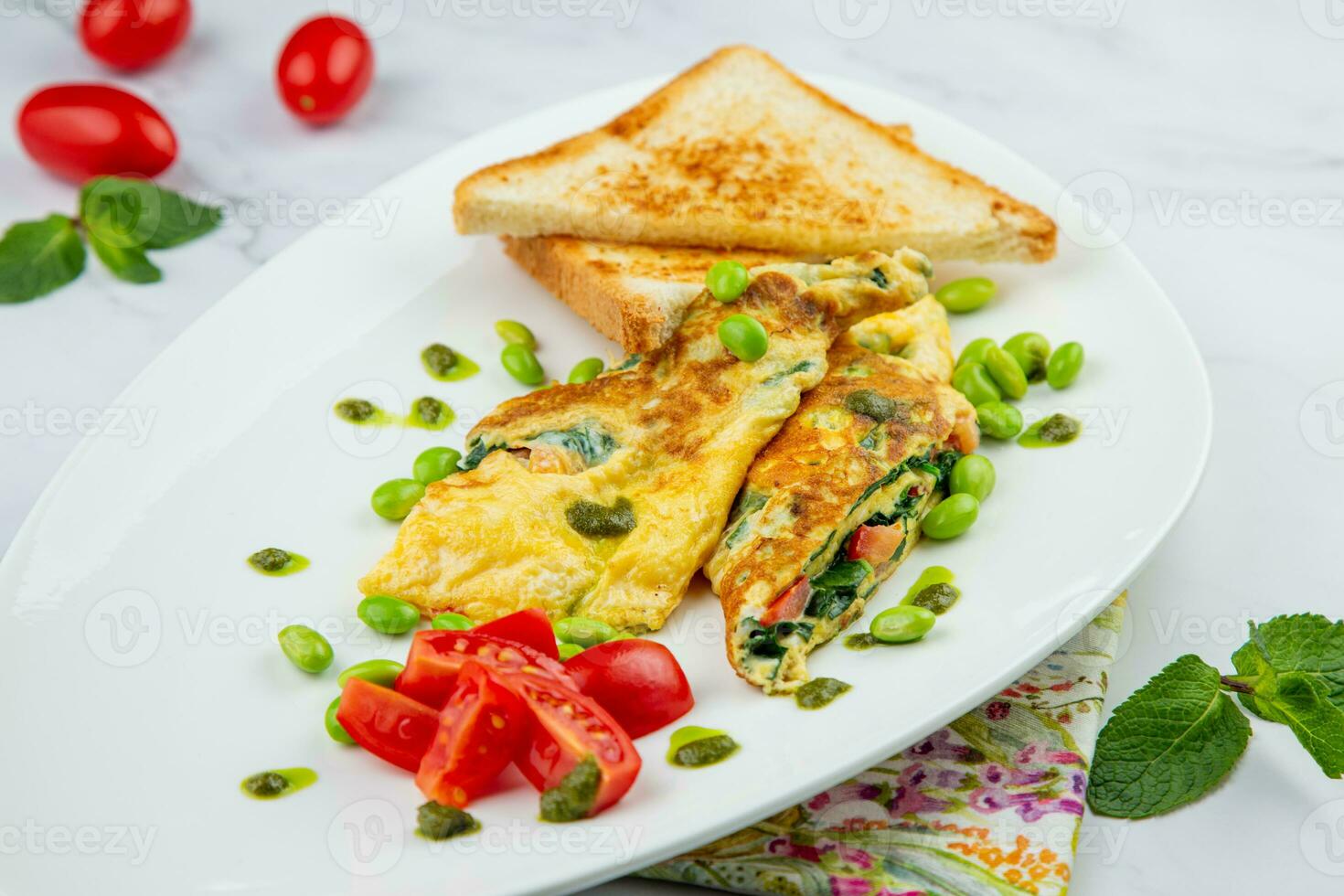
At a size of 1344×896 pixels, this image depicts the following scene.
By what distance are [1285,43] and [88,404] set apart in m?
6.35

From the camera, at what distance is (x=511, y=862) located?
346 centimetres

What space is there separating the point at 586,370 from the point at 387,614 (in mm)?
1488

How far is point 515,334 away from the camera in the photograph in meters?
5.59

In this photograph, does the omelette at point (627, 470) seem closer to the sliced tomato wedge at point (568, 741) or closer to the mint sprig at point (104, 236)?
the sliced tomato wedge at point (568, 741)

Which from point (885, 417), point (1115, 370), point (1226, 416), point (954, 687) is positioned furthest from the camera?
point (1226, 416)

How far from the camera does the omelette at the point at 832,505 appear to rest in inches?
160

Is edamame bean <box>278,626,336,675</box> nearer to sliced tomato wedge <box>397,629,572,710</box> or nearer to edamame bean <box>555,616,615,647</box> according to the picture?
sliced tomato wedge <box>397,629,572,710</box>

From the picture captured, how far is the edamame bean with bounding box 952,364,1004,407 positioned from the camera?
201 inches

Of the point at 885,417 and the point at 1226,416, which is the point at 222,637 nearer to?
the point at 885,417

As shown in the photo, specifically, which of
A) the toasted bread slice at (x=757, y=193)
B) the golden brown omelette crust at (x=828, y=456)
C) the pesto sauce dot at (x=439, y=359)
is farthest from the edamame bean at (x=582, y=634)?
the toasted bread slice at (x=757, y=193)

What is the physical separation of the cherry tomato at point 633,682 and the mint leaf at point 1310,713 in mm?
1750

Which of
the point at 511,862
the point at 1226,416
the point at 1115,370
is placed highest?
the point at 511,862

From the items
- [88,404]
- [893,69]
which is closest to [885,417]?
[88,404]

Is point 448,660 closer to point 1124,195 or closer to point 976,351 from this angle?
point 976,351
